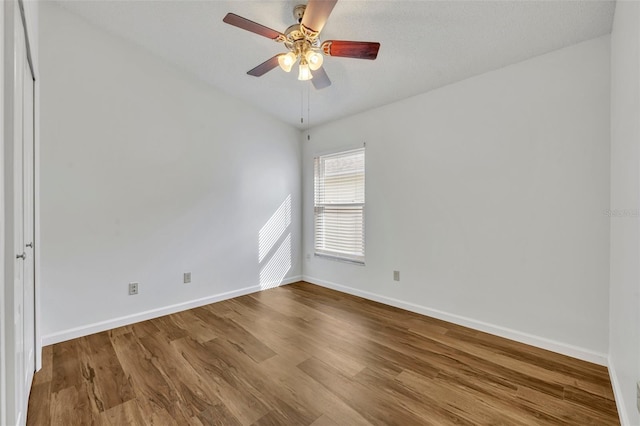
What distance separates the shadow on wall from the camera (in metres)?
3.96

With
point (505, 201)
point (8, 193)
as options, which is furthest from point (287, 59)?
point (505, 201)

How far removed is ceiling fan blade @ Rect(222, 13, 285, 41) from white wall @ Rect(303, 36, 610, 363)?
1.80 m

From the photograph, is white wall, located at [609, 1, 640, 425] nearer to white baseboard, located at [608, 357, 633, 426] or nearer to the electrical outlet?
white baseboard, located at [608, 357, 633, 426]

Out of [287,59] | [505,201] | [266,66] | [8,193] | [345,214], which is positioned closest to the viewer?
[8,193]

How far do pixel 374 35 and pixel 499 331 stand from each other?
2.81 metres

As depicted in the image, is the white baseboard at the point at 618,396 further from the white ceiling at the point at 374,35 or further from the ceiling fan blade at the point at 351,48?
the ceiling fan blade at the point at 351,48

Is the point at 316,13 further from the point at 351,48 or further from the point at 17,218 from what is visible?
the point at 17,218

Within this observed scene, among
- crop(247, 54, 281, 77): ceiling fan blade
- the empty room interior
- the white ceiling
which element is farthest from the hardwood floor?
the white ceiling

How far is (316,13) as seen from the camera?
166 centimetres

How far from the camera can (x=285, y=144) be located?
4.21 metres

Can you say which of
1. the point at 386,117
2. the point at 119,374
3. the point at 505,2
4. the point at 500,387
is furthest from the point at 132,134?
the point at 500,387

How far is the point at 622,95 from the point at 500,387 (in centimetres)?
193

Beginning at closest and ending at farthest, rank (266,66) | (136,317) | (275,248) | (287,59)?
(287,59) → (266,66) → (136,317) → (275,248)

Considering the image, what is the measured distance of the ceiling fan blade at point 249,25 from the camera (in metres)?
1.71
